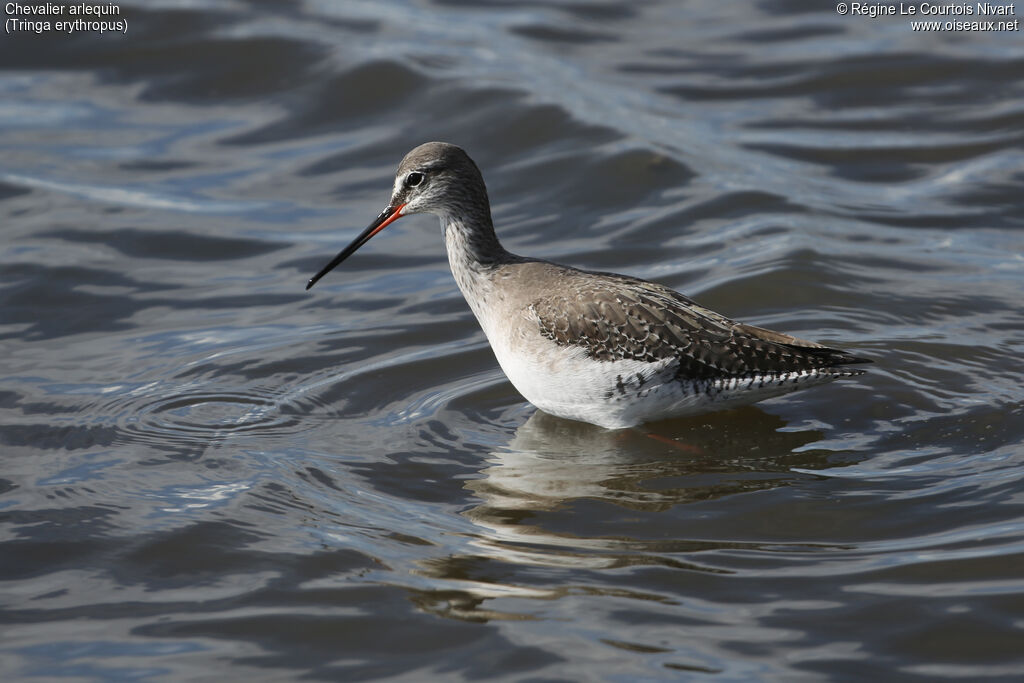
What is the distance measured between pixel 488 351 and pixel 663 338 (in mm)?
2097

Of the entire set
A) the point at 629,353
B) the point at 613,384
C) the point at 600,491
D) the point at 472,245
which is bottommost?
the point at 600,491

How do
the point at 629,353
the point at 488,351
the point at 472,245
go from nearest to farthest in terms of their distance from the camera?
the point at 629,353
the point at 472,245
the point at 488,351

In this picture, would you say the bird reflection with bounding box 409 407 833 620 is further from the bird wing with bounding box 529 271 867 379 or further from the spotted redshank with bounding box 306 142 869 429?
the bird wing with bounding box 529 271 867 379

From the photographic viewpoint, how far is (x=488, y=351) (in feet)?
33.8

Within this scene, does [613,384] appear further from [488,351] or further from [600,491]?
[488,351]

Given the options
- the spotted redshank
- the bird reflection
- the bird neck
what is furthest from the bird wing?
the bird neck

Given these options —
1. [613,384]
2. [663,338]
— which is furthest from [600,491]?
[663,338]

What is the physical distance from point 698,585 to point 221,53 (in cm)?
1115

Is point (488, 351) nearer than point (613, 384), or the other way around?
point (613, 384)

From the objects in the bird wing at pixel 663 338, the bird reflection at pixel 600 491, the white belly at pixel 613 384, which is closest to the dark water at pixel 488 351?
the bird reflection at pixel 600 491

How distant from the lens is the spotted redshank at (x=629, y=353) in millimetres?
8539

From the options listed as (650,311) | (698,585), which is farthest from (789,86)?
(698,585)

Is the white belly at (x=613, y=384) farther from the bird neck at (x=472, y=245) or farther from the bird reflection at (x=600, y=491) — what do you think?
the bird neck at (x=472, y=245)

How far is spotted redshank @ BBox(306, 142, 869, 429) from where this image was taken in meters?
8.54
